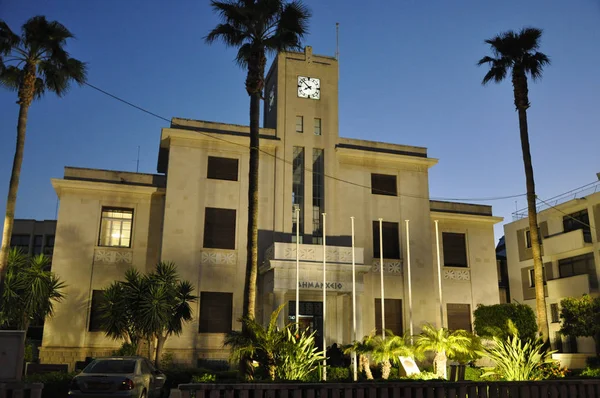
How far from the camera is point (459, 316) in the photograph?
A: 113 feet

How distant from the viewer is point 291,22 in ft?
74.4

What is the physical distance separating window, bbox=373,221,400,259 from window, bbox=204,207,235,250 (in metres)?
8.21

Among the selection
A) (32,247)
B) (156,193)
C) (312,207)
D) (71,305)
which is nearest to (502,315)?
(312,207)

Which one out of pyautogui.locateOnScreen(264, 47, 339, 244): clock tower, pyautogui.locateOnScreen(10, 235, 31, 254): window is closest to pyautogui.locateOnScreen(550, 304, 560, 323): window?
pyautogui.locateOnScreen(264, 47, 339, 244): clock tower

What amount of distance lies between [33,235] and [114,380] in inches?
1699

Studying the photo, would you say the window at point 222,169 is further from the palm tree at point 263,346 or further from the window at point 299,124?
the palm tree at point 263,346

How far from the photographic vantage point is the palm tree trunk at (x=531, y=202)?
24042 mm

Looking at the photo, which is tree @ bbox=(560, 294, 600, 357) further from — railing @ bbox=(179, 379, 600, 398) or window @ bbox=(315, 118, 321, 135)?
railing @ bbox=(179, 379, 600, 398)

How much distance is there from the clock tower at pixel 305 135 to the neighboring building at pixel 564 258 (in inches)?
773

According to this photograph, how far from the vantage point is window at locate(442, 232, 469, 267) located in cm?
3538

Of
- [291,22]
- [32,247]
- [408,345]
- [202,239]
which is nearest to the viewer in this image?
[408,345]

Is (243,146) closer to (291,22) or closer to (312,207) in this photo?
(312,207)

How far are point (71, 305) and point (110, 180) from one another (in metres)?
7.09

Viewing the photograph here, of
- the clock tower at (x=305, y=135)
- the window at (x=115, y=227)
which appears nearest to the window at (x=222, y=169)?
the clock tower at (x=305, y=135)
